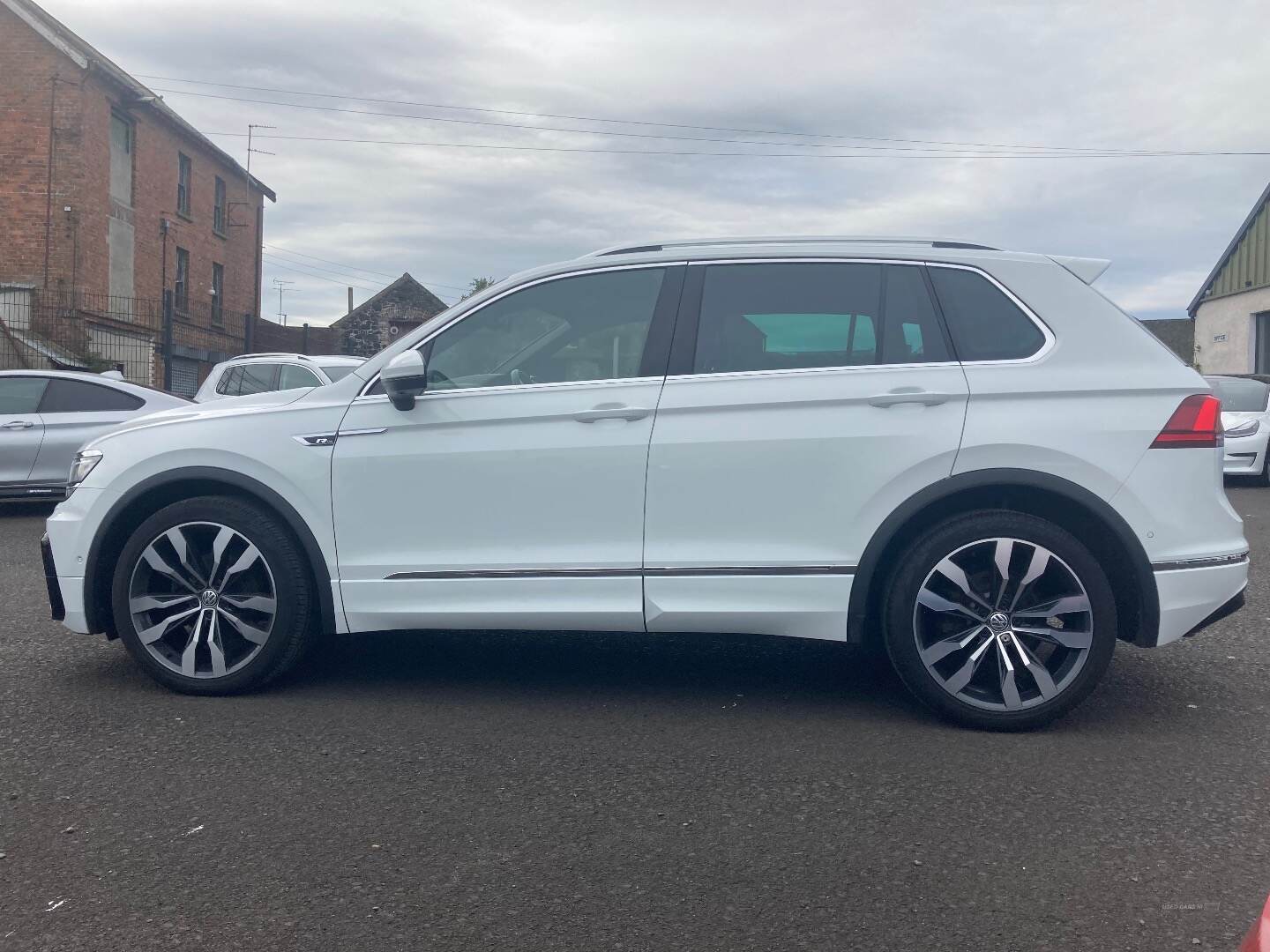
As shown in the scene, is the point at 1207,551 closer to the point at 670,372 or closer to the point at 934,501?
the point at 934,501

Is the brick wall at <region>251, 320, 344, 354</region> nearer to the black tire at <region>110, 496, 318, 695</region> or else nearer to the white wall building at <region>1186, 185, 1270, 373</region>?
the white wall building at <region>1186, 185, 1270, 373</region>

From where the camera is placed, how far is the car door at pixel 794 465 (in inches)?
177

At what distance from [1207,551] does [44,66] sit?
1129 inches

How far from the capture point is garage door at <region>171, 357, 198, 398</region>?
30.8 m

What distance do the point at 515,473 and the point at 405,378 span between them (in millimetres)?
561

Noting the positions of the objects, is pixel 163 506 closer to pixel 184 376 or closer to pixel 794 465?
pixel 794 465

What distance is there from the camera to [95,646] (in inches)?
233

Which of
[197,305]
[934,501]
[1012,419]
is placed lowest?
[934,501]

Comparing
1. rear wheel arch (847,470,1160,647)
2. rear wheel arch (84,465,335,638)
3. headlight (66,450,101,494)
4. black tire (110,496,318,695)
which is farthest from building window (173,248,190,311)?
rear wheel arch (847,470,1160,647)

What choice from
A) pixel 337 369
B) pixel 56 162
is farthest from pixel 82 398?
pixel 56 162

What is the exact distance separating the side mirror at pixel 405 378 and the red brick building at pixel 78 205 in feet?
71.8

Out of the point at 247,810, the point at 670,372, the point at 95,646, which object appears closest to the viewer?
the point at 247,810

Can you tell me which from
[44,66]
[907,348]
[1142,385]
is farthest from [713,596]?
[44,66]

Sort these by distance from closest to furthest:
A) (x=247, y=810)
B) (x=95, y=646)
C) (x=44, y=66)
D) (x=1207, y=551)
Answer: (x=247, y=810), (x=1207, y=551), (x=95, y=646), (x=44, y=66)
